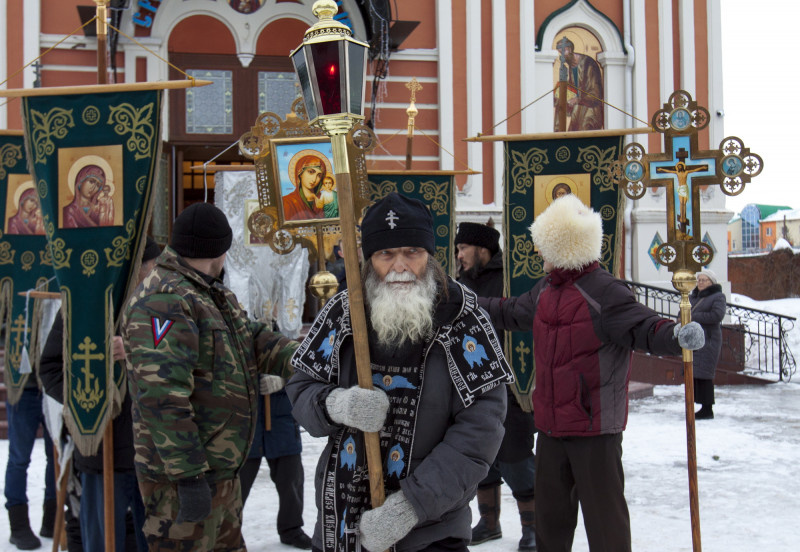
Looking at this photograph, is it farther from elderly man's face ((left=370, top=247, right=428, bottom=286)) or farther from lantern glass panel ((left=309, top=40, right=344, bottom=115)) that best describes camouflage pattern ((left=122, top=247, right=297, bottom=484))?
lantern glass panel ((left=309, top=40, right=344, bottom=115))

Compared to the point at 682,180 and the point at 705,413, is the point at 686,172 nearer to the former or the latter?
the point at 682,180

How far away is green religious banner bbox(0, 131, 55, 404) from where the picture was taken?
498 cm

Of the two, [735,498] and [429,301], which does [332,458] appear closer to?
[429,301]

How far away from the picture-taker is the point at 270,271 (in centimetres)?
790

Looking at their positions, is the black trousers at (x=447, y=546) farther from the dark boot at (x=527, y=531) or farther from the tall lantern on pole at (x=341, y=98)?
the dark boot at (x=527, y=531)

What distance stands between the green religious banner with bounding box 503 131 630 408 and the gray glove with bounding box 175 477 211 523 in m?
2.62

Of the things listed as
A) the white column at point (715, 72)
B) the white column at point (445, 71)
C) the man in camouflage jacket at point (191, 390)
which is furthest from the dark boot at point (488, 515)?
the white column at point (715, 72)

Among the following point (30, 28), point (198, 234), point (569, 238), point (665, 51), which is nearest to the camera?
point (198, 234)

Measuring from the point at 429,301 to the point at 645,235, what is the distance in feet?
35.9

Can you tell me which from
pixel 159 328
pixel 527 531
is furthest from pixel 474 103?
pixel 159 328

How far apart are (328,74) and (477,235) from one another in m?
2.90

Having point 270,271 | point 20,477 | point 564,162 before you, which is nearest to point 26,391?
point 20,477

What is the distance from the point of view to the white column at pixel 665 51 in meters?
12.9

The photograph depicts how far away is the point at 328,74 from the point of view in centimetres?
248
